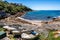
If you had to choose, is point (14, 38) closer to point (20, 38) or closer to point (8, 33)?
point (20, 38)

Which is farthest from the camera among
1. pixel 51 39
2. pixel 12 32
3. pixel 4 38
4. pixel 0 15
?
pixel 0 15

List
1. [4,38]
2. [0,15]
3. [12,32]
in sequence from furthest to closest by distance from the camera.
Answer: [0,15] → [12,32] → [4,38]

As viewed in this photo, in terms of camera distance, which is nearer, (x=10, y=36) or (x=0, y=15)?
(x=10, y=36)

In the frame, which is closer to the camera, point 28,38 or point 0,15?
point 28,38

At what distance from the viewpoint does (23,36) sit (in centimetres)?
1436

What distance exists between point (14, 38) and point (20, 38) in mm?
469

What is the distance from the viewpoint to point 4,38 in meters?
14.6

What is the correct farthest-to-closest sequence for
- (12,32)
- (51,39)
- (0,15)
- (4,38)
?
1. (0,15)
2. (12,32)
3. (4,38)
4. (51,39)

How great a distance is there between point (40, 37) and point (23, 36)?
1286mm

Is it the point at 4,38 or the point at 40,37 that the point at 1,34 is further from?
the point at 40,37

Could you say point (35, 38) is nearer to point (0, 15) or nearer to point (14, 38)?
point (14, 38)

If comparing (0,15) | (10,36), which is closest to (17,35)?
(10,36)

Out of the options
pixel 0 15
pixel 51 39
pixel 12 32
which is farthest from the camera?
pixel 0 15

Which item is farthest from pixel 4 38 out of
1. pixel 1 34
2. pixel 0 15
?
pixel 0 15
